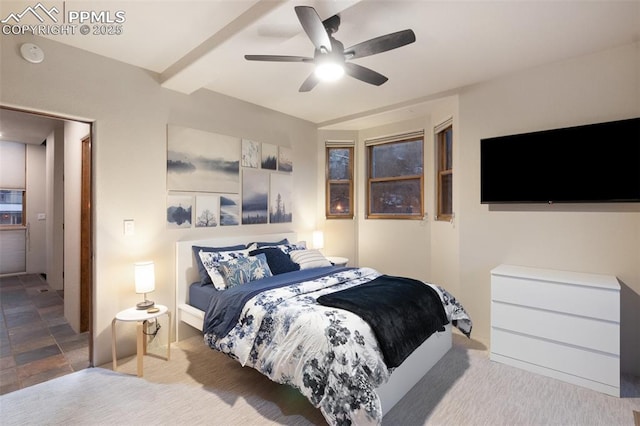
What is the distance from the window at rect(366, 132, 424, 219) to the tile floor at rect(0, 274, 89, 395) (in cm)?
393

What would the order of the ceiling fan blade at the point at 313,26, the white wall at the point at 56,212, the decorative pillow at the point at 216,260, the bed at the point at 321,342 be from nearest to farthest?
1. the ceiling fan blade at the point at 313,26
2. the bed at the point at 321,342
3. the decorative pillow at the point at 216,260
4. the white wall at the point at 56,212

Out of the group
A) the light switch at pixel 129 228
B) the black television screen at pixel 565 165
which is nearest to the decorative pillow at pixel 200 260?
the light switch at pixel 129 228

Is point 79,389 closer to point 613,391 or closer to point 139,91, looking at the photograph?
point 139,91

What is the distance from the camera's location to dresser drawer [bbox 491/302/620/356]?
2.35 metres

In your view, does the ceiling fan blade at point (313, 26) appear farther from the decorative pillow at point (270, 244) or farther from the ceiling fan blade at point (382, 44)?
the decorative pillow at point (270, 244)

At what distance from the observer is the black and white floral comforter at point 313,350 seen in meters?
1.76

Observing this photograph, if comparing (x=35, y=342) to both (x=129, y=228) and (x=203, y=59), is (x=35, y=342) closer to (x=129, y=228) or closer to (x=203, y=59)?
(x=129, y=228)

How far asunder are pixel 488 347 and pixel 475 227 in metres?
1.23

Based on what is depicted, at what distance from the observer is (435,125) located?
13.3 ft

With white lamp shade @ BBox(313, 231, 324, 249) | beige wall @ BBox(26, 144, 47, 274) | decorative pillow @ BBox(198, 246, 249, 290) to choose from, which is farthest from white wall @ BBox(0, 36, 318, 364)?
beige wall @ BBox(26, 144, 47, 274)

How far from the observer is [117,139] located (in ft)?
9.36

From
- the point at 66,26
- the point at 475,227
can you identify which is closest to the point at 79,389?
the point at 66,26

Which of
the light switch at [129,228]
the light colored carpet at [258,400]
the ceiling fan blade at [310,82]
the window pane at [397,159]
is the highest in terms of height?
the ceiling fan blade at [310,82]

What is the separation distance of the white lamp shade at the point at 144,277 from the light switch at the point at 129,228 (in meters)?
0.33
